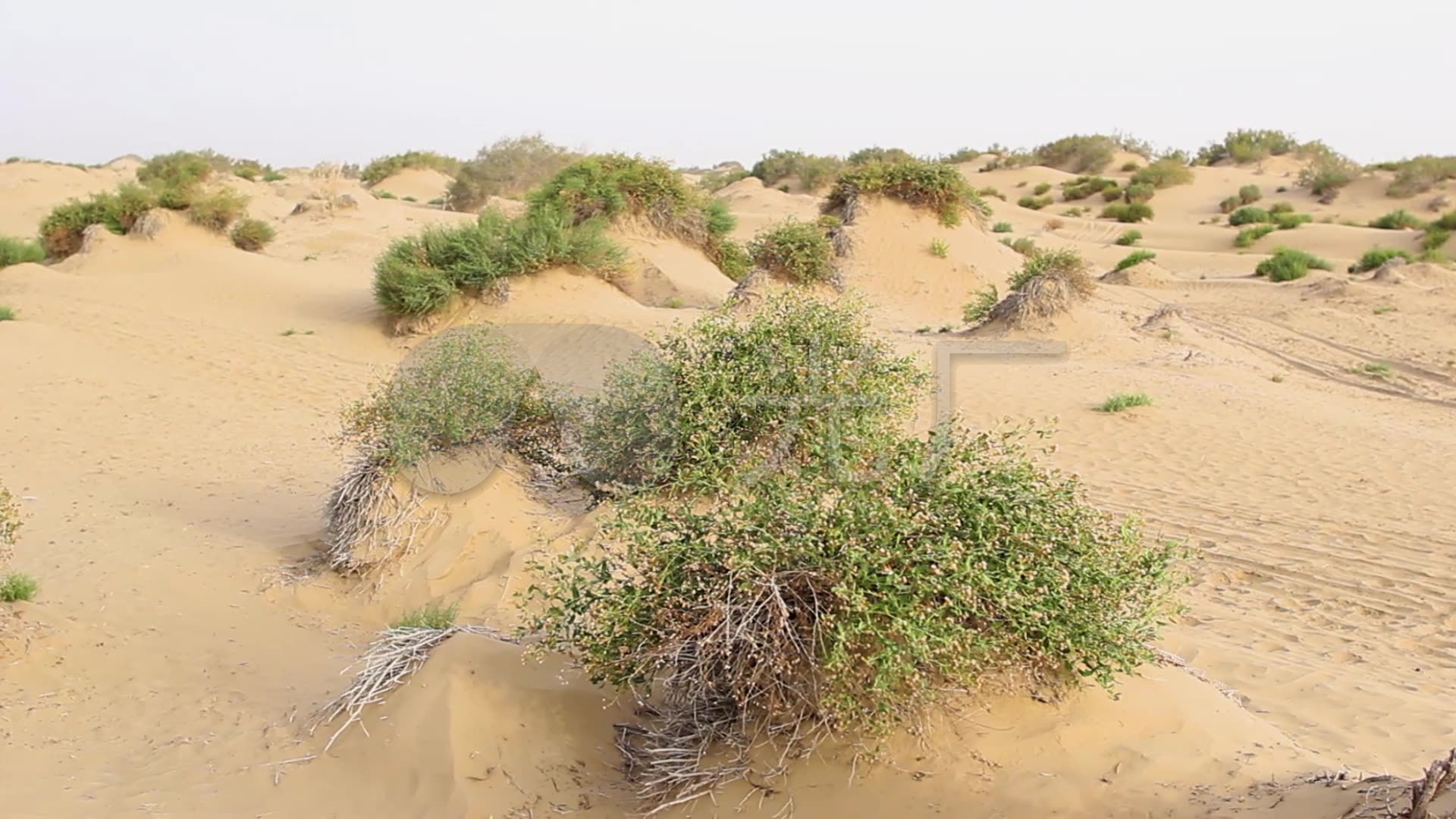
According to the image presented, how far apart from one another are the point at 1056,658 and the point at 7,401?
10.8 m

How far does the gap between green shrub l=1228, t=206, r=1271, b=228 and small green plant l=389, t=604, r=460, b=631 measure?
2964cm

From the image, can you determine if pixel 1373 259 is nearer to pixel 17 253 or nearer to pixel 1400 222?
pixel 1400 222

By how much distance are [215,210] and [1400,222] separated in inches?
1085

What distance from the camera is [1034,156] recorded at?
Result: 44.7 m

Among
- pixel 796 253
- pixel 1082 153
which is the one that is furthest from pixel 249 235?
pixel 1082 153

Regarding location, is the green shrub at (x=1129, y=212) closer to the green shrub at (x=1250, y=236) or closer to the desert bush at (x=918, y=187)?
the green shrub at (x=1250, y=236)

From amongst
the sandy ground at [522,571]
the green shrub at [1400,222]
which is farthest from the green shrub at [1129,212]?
the sandy ground at [522,571]

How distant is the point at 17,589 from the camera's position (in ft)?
18.4

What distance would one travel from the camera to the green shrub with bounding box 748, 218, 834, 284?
650 inches

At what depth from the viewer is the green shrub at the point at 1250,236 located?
27.4 metres

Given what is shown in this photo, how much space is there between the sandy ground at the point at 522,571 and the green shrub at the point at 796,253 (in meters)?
1.11

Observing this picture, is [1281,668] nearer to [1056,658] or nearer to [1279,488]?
[1056,658]

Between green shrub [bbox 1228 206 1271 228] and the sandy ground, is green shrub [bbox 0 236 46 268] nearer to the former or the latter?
the sandy ground

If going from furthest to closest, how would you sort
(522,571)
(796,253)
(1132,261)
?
(1132,261) → (796,253) → (522,571)
